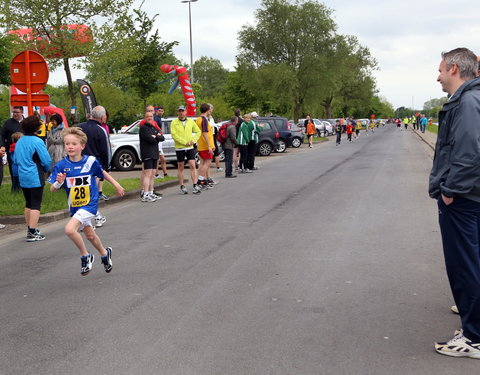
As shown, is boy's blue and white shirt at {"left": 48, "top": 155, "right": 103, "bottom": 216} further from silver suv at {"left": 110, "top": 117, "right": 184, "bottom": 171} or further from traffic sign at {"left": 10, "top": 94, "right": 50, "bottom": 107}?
silver suv at {"left": 110, "top": 117, "right": 184, "bottom": 171}

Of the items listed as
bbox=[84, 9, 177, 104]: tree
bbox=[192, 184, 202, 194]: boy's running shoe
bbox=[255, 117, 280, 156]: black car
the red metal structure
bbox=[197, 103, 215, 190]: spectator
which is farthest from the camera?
bbox=[255, 117, 280, 156]: black car

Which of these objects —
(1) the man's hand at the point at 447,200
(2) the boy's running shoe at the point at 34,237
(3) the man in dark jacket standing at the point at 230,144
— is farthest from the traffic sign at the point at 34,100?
(1) the man's hand at the point at 447,200

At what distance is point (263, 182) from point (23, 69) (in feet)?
20.9

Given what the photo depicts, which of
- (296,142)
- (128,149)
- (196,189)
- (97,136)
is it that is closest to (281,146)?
(296,142)

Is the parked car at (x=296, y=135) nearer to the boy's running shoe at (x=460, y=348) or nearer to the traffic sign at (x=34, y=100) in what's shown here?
the traffic sign at (x=34, y=100)

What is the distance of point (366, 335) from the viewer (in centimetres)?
404

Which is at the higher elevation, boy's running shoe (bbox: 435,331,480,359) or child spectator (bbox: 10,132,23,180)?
child spectator (bbox: 10,132,23,180)

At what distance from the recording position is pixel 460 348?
3682mm

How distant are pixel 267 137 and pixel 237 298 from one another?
2174cm

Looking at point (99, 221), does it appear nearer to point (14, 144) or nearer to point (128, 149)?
point (14, 144)

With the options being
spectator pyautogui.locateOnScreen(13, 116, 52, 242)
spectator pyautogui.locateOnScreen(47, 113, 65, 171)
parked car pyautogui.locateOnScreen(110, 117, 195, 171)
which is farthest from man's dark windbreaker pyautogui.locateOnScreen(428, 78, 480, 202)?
parked car pyautogui.locateOnScreen(110, 117, 195, 171)

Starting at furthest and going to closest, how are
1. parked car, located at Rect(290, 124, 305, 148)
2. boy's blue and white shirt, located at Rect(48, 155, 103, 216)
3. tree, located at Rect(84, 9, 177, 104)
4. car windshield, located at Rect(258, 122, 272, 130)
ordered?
parked car, located at Rect(290, 124, 305, 148)
car windshield, located at Rect(258, 122, 272, 130)
tree, located at Rect(84, 9, 177, 104)
boy's blue and white shirt, located at Rect(48, 155, 103, 216)

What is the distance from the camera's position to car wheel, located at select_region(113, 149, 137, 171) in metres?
19.1

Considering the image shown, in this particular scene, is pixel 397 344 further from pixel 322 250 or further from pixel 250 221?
pixel 250 221
